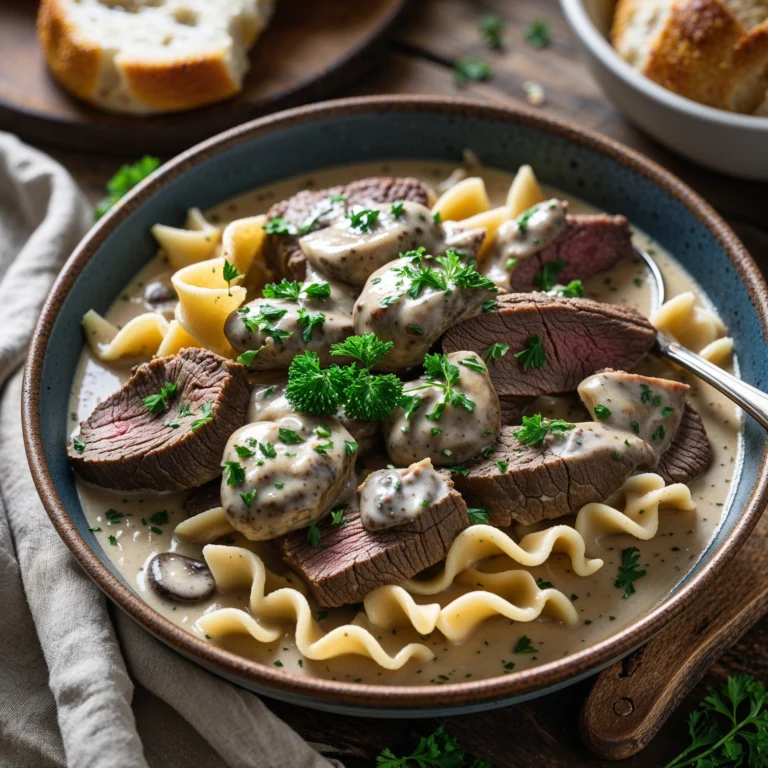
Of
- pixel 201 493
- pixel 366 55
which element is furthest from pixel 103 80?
pixel 201 493

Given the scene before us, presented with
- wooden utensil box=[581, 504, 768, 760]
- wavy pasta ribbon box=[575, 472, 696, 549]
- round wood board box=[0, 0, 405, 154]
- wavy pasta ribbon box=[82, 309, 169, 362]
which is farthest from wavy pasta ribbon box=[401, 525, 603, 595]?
round wood board box=[0, 0, 405, 154]

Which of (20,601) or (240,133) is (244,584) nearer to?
(20,601)

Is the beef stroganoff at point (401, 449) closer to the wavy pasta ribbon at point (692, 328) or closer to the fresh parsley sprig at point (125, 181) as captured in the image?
the wavy pasta ribbon at point (692, 328)

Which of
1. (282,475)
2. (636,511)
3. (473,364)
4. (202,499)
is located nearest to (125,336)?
(202,499)

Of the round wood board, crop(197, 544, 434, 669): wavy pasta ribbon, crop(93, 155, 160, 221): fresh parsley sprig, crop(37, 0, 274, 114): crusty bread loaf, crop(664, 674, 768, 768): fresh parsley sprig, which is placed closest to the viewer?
crop(197, 544, 434, 669): wavy pasta ribbon

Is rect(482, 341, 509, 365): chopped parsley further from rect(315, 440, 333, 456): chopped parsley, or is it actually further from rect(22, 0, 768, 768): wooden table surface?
rect(22, 0, 768, 768): wooden table surface

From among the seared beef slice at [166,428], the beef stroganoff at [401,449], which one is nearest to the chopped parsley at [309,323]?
the beef stroganoff at [401,449]

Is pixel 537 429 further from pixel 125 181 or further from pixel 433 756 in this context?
pixel 125 181
